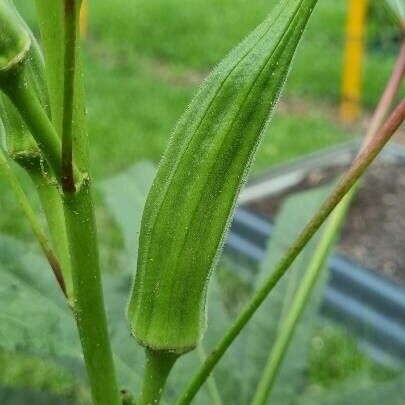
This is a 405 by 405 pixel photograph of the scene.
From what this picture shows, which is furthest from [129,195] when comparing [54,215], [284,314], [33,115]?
[33,115]

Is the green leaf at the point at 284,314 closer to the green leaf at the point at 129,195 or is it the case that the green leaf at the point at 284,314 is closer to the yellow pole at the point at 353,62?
the green leaf at the point at 129,195

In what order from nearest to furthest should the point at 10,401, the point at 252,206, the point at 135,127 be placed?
the point at 10,401
the point at 252,206
the point at 135,127

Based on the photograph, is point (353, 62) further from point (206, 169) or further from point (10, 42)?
point (10, 42)

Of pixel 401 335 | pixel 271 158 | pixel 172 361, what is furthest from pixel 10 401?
pixel 271 158

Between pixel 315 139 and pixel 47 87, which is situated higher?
pixel 47 87

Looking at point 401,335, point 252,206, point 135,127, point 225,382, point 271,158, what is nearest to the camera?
point 225,382

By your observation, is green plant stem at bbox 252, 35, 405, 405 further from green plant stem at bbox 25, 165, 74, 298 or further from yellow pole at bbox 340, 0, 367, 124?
yellow pole at bbox 340, 0, 367, 124

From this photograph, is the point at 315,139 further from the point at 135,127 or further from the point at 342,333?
the point at 342,333
